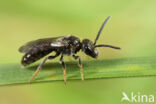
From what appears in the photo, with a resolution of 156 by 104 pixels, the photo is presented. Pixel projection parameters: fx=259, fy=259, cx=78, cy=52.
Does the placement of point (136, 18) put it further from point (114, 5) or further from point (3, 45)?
point (3, 45)

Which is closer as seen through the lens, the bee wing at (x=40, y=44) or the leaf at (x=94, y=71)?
the leaf at (x=94, y=71)

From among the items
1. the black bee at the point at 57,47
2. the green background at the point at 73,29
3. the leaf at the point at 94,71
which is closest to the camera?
the leaf at the point at 94,71

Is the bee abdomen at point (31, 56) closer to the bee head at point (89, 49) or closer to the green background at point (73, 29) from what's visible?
the green background at point (73, 29)

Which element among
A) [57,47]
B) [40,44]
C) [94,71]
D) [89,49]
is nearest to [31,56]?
[40,44]

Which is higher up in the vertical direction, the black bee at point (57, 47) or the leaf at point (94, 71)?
the black bee at point (57, 47)

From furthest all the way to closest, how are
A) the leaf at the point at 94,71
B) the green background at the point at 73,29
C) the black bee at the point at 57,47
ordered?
the black bee at the point at 57,47 < the green background at the point at 73,29 < the leaf at the point at 94,71

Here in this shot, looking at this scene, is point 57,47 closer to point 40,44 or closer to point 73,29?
point 40,44

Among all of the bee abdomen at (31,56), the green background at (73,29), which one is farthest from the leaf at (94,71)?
the green background at (73,29)
